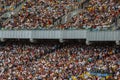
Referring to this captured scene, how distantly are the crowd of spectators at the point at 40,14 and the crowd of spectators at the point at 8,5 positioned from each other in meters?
2.04

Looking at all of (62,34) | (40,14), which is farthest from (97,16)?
(40,14)

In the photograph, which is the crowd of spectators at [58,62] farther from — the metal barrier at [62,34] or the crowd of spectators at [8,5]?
the crowd of spectators at [8,5]

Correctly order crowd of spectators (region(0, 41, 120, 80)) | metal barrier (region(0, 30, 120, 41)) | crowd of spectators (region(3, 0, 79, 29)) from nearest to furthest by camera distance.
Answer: crowd of spectators (region(0, 41, 120, 80)), metal barrier (region(0, 30, 120, 41)), crowd of spectators (region(3, 0, 79, 29))

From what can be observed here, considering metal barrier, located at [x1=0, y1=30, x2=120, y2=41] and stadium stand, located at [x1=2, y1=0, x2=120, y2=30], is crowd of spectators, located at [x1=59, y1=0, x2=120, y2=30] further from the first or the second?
metal barrier, located at [x1=0, y1=30, x2=120, y2=41]

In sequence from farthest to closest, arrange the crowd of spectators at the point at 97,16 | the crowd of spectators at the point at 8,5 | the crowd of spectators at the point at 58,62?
1. the crowd of spectators at the point at 8,5
2. the crowd of spectators at the point at 97,16
3. the crowd of spectators at the point at 58,62

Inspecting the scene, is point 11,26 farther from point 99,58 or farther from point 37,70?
point 99,58

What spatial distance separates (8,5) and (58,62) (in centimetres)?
1490

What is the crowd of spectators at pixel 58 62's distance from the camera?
34594 millimetres

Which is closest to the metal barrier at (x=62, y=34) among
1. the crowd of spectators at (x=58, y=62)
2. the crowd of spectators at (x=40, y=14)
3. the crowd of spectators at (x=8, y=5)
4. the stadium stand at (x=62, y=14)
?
the stadium stand at (x=62, y=14)

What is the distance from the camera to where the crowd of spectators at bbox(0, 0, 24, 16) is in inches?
1970

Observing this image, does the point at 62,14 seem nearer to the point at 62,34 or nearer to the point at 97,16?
the point at 62,34

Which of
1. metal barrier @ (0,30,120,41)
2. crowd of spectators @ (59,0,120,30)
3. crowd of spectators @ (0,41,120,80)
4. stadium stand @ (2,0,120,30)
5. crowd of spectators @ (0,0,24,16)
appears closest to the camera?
crowd of spectators @ (0,41,120,80)

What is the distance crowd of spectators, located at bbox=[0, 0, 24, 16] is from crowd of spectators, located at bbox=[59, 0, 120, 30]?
9.84m

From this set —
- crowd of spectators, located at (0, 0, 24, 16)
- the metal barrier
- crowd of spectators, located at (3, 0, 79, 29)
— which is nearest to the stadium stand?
crowd of spectators, located at (3, 0, 79, 29)
